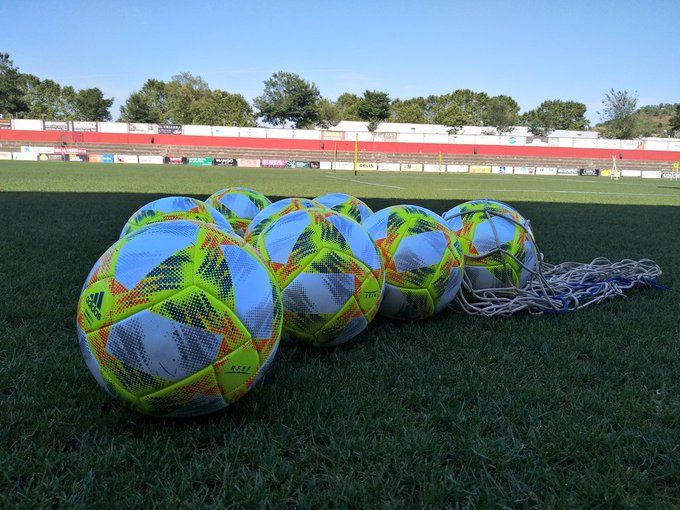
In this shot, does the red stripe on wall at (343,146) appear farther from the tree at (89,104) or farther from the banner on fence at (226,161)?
the tree at (89,104)

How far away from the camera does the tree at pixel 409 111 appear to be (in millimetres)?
96875

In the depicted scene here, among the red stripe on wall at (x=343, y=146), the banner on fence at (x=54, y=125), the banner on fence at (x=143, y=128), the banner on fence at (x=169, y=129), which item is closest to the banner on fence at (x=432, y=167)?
the red stripe on wall at (x=343, y=146)

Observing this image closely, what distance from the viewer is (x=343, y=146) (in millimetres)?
64750

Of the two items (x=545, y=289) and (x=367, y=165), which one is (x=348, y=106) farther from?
(x=545, y=289)

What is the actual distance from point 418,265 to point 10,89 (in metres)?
96.5

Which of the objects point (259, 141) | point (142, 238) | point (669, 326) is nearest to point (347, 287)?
point (142, 238)

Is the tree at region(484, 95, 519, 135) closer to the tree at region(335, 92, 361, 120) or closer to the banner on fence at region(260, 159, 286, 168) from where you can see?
the tree at region(335, 92, 361, 120)

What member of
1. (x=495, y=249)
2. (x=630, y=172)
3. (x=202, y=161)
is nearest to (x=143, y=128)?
(x=202, y=161)

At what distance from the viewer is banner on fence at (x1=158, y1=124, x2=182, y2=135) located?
2511 inches

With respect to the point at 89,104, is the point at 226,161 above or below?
below

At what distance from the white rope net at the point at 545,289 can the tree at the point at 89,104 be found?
9388 cm

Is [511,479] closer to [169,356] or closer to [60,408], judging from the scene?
[169,356]

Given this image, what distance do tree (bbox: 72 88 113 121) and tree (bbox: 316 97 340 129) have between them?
37827 millimetres

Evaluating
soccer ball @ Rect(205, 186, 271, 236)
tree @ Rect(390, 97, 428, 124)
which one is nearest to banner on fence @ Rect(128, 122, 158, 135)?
tree @ Rect(390, 97, 428, 124)
